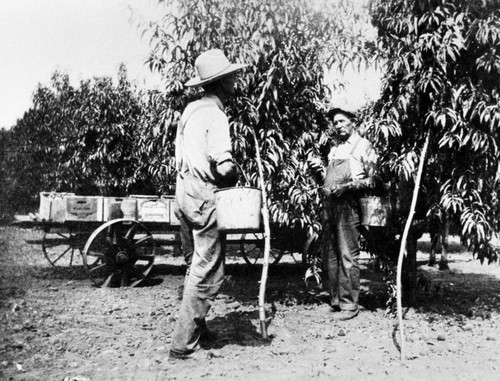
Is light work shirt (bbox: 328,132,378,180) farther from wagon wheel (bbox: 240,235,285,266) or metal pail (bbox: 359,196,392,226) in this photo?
wagon wheel (bbox: 240,235,285,266)

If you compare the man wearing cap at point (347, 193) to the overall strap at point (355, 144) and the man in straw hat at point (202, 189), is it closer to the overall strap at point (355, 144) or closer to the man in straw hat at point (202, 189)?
the overall strap at point (355, 144)

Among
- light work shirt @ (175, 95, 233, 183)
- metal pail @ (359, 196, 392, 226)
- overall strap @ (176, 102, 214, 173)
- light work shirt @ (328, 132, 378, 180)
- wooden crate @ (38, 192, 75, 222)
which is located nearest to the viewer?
light work shirt @ (175, 95, 233, 183)

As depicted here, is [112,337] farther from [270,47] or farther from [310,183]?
[270,47]

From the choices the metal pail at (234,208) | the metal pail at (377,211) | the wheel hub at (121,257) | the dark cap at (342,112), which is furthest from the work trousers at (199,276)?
the wheel hub at (121,257)

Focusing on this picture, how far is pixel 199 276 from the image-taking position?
378 cm

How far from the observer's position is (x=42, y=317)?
206 inches

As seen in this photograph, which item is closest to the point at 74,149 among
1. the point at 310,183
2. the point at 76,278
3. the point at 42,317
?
the point at 76,278

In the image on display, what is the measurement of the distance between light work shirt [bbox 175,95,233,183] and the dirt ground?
1424 mm

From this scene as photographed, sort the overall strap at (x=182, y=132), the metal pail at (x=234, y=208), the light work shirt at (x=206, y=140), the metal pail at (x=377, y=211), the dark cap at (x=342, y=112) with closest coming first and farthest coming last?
the metal pail at (x=234, y=208) < the light work shirt at (x=206, y=140) < the overall strap at (x=182, y=132) < the metal pail at (x=377, y=211) < the dark cap at (x=342, y=112)

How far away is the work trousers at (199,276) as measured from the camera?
3.73m

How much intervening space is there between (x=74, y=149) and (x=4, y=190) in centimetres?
577

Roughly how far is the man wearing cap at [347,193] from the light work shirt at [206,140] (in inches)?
60.6

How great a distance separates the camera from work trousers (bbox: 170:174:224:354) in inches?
147

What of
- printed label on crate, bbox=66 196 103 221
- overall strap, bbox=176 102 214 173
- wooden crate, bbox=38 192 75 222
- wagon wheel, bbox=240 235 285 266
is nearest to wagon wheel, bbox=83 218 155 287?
printed label on crate, bbox=66 196 103 221
